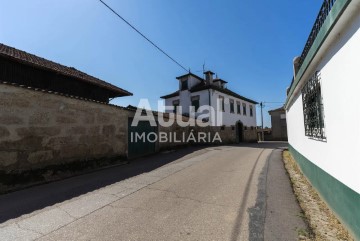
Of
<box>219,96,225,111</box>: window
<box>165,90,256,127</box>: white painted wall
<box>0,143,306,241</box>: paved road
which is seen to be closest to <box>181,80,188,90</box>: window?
<box>165,90,256,127</box>: white painted wall

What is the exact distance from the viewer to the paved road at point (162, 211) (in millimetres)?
3322

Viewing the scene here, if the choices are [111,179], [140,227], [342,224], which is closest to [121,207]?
[140,227]

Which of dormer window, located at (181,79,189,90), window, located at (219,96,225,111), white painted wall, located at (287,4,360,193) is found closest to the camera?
white painted wall, located at (287,4,360,193)

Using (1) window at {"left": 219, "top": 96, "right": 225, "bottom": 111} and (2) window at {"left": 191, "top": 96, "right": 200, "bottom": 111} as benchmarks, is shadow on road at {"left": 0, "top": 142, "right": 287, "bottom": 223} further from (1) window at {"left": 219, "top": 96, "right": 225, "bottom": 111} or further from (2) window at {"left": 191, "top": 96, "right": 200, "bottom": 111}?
(1) window at {"left": 219, "top": 96, "right": 225, "bottom": 111}

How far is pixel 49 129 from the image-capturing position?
22.4 feet

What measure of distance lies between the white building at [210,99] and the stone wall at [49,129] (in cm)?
1576

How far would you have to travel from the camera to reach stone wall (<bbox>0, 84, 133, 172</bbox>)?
5770mm

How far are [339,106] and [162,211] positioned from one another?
3622 millimetres

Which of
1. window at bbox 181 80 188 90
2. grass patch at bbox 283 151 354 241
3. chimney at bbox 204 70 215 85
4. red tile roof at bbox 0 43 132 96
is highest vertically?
chimney at bbox 204 70 215 85

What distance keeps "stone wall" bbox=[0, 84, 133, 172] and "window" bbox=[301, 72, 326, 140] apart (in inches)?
294

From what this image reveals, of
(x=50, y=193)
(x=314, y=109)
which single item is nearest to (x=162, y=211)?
(x=50, y=193)

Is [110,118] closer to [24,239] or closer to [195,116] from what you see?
[24,239]

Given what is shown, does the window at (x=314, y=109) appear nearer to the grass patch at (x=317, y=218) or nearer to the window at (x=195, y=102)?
the grass patch at (x=317, y=218)

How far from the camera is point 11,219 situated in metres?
3.88
